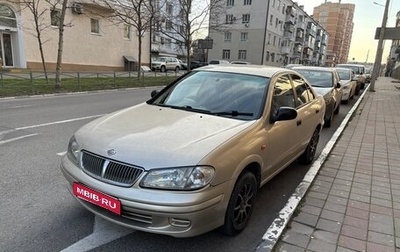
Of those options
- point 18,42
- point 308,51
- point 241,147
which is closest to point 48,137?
point 241,147

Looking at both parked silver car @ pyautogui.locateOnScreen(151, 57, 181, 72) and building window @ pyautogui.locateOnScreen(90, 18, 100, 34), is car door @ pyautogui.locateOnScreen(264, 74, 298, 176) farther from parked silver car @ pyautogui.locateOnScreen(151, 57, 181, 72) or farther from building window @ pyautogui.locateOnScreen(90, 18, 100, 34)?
parked silver car @ pyautogui.locateOnScreen(151, 57, 181, 72)

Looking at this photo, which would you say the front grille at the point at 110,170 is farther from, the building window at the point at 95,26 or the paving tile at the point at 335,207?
the building window at the point at 95,26

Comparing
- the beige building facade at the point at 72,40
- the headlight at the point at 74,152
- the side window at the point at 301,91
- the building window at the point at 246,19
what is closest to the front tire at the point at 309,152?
the side window at the point at 301,91

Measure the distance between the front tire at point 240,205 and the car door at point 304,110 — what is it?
5.21 ft

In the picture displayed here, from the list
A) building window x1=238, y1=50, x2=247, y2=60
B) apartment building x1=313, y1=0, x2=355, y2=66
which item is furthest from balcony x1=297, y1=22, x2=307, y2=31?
apartment building x1=313, y1=0, x2=355, y2=66

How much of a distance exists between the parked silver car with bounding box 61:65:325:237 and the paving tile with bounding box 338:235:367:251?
952 mm

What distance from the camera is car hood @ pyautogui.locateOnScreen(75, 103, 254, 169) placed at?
2576 millimetres

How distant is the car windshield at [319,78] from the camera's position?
970cm

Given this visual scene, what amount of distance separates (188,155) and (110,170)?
69 centimetres

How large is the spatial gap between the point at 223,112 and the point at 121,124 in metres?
1.14

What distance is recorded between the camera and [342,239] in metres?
3.15

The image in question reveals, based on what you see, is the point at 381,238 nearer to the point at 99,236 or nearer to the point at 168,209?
the point at 168,209

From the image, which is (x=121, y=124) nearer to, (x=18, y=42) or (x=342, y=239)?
(x=342, y=239)

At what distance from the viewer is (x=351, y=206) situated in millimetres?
3906
